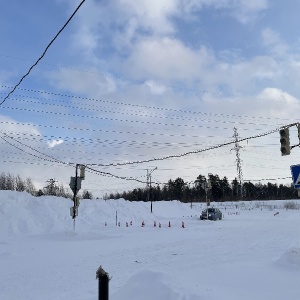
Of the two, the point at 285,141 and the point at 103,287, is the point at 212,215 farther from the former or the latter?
the point at 103,287

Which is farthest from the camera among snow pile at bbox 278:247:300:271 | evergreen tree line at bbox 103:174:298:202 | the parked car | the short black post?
evergreen tree line at bbox 103:174:298:202

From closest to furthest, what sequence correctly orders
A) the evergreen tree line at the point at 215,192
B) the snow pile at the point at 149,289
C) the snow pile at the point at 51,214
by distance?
the snow pile at the point at 149,289 → the snow pile at the point at 51,214 → the evergreen tree line at the point at 215,192

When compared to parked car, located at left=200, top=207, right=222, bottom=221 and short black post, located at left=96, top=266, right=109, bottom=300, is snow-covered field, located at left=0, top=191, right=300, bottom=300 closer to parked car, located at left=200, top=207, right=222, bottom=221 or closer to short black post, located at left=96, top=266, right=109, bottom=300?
short black post, located at left=96, top=266, right=109, bottom=300

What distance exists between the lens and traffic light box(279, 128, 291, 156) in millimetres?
12671

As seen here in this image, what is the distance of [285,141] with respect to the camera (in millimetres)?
12898

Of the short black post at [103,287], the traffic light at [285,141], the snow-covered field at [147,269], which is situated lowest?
the snow-covered field at [147,269]

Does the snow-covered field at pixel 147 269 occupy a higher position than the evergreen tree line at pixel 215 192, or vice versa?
the evergreen tree line at pixel 215 192

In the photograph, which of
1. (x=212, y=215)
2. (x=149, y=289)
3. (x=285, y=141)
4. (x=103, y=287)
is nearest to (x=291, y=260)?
(x=285, y=141)

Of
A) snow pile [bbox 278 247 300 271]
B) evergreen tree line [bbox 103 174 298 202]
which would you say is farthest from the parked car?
evergreen tree line [bbox 103 174 298 202]

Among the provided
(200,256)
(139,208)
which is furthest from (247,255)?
(139,208)

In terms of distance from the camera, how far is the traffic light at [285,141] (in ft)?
41.6

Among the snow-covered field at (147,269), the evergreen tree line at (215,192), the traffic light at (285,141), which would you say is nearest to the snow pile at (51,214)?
the snow-covered field at (147,269)

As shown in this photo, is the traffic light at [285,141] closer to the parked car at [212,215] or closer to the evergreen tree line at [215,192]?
the parked car at [212,215]

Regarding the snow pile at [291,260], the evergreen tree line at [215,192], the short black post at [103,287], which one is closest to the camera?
the short black post at [103,287]
